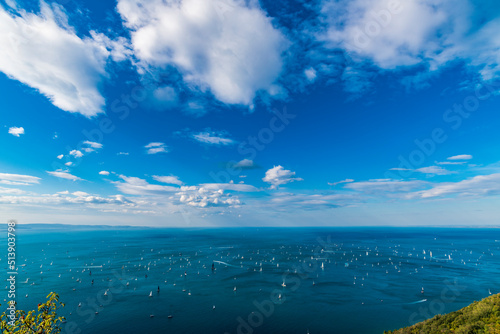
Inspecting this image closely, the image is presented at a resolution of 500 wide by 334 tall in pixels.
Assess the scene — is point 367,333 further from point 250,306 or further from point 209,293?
point 209,293

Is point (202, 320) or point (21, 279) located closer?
point (202, 320)

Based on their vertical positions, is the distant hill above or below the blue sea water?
above

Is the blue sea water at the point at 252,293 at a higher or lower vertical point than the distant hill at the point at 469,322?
lower

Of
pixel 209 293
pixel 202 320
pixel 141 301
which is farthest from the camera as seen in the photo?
pixel 209 293

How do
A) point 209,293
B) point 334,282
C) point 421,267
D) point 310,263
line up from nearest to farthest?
point 209,293
point 334,282
point 421,267
point 310,263

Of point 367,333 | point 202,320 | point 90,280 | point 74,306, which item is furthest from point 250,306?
point 90,280

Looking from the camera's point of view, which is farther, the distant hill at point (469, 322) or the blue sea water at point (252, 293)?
the blue sea water at point (252, 293)

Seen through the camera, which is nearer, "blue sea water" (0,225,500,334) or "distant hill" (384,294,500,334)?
"distant hill" (384,294,500,334)

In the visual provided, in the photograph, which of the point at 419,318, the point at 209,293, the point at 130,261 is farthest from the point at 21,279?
the point at 419,318
